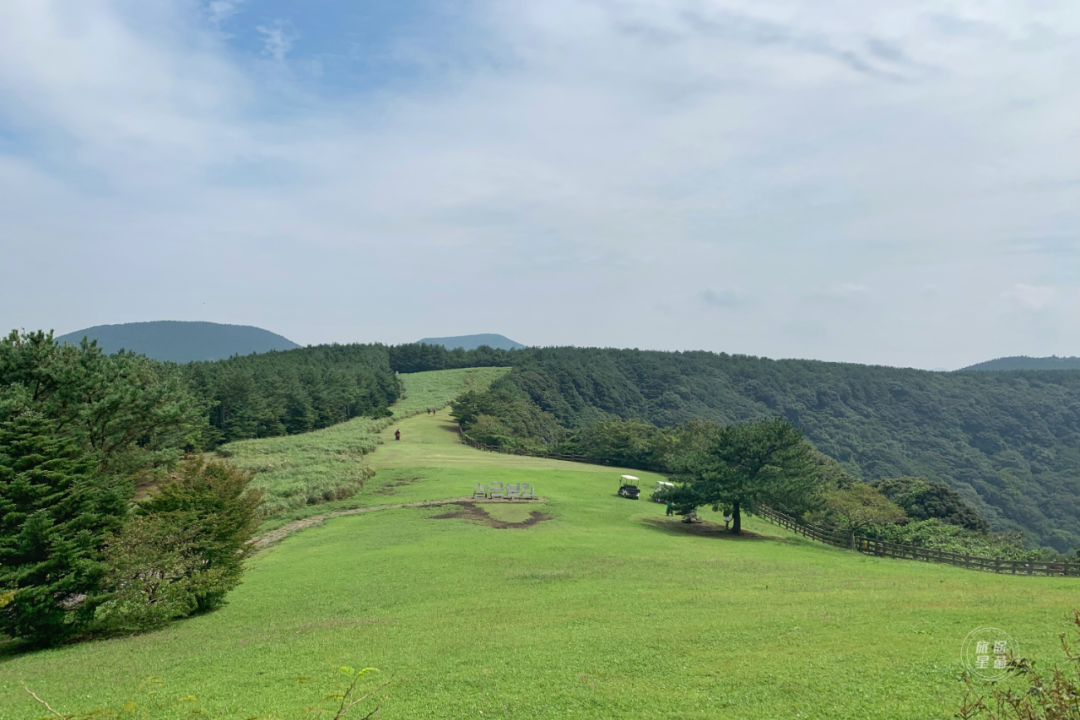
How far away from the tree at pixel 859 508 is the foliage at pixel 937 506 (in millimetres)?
12242

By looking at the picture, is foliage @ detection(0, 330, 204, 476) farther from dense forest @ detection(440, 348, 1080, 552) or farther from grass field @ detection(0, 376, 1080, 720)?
dense forest @ detection(440, 348, 1080, 552)

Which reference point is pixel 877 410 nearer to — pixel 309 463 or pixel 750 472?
pixel 750 472

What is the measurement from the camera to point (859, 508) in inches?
1372

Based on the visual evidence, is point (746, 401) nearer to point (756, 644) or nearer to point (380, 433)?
point (380, 433)

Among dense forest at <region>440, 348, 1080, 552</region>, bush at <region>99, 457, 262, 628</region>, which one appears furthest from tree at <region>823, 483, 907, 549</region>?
dense forest at <region>440, 348, 1080, 552</region>

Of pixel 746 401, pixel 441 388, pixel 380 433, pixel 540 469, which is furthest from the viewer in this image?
pixel 746 401

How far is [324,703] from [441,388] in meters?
123

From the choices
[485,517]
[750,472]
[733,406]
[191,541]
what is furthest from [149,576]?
[733,406]

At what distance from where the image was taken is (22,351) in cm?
3234

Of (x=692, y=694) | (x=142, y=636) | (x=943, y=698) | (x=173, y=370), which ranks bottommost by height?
(x=142, y=636)

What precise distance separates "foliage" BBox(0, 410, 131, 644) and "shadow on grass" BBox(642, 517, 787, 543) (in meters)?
27.6

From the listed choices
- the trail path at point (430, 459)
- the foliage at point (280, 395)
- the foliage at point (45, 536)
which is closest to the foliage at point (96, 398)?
the foliage at point (45, 536)

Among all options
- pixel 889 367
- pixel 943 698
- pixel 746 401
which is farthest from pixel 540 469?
pixel 889 367

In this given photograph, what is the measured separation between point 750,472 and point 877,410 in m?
158
